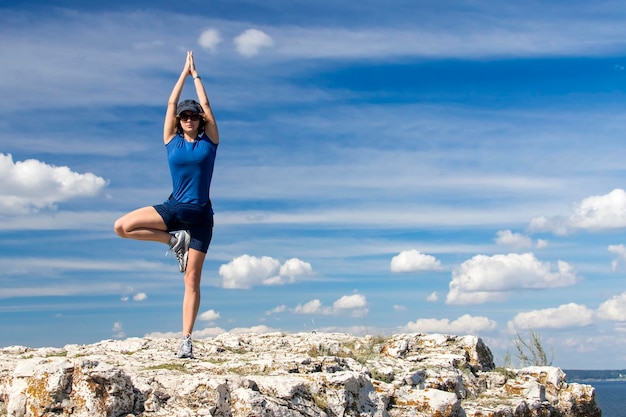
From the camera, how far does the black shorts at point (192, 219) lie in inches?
468

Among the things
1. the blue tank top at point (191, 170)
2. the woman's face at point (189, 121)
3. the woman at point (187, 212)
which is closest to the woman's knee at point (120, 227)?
the woman at point (187, 212)

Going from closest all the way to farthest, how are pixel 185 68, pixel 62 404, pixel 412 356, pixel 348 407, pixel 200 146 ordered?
pixel 62 404 < pixel 348 407 < pixel 200 146 < pixel 185 68 < pixel 412 356

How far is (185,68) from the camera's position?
42.7 feet

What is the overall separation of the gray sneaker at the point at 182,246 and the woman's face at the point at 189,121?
6.00 ft

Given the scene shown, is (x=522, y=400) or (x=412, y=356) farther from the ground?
(x=412, y=356)

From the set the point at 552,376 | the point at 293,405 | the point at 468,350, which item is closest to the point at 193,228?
the point at 293,405

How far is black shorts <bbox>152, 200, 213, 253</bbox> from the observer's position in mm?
11875

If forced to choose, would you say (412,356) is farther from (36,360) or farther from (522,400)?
(36,360)

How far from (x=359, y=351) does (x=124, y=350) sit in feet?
16.4

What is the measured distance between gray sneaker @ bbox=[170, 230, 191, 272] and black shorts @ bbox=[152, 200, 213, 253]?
0.26 feet

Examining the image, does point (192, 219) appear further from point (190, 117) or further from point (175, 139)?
point (190, 117)

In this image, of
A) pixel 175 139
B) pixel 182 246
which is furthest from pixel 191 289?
pixel 175 139

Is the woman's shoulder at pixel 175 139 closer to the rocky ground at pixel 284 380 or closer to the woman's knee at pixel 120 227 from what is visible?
the woman's knee at pixel 120 227

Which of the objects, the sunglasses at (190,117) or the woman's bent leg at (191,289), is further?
the sunglasses at (190,117)
